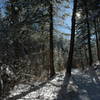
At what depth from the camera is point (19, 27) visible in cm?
532

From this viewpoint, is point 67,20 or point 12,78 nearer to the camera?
point 12,78

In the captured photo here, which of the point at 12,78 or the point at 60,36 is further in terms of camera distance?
the point at 60,36

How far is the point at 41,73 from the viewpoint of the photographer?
10.5 m

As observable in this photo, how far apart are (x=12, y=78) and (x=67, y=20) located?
23.5 feet

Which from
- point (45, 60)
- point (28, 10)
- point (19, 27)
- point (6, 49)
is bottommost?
point (45, 60)

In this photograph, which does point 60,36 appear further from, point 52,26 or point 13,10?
point 13,10

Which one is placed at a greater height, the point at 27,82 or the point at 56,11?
the point at 56,11

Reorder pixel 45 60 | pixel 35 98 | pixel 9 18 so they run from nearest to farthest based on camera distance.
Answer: pixel 35 98 < pixel 9 18 < pixel 45 60

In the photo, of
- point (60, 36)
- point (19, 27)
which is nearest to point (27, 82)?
point (19, 27)

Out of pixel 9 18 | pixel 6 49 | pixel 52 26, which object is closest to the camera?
pixel 6 49

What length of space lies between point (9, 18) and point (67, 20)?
672 centimetres

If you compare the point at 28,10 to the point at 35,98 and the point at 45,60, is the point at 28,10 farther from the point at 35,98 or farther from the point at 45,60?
the point at 45,60

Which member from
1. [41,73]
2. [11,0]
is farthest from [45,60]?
[11,0]

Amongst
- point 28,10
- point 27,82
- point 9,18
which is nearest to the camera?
point 9,18
